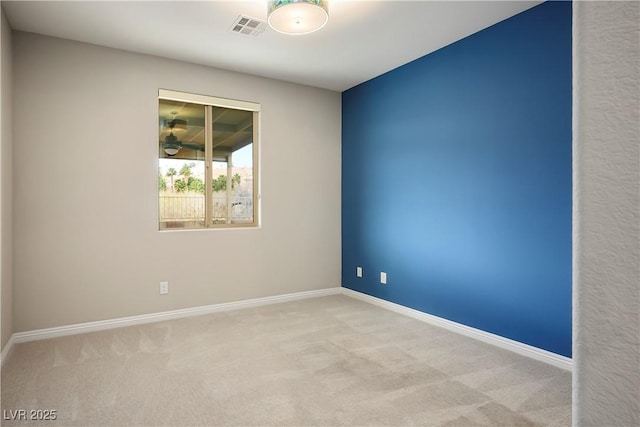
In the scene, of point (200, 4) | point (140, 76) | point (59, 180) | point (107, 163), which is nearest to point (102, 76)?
point (140, 76)

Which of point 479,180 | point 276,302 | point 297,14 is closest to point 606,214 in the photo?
point 297,14

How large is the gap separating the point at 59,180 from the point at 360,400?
3178 mm

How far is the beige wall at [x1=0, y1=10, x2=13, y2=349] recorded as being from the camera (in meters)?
2.88

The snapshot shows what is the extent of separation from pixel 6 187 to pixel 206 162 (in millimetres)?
1798

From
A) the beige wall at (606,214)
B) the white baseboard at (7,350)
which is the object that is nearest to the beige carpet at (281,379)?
the white baseboard at (7,350)

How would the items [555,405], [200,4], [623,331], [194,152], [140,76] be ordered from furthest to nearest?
[194,152] < [140,76] < [200,4] < [555,405] < [623,331]

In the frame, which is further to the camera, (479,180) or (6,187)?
(479,180)

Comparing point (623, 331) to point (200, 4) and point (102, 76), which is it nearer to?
point (200, 4)

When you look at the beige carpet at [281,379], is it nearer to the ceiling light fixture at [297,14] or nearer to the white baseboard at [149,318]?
the white baseboard at [149,318]

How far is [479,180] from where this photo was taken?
11.2 feet

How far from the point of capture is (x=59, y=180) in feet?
11.3

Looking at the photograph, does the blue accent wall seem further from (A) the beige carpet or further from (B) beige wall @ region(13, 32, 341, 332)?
(B) beige wall @ region(13, 32, 341, 332)

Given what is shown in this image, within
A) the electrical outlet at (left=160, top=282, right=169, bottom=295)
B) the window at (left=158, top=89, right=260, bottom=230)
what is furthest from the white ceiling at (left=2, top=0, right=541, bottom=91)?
the electrical outlet at (left=160, top=282, right=169, bottom=295)

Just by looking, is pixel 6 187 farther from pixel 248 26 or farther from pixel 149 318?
pixel 248 26
